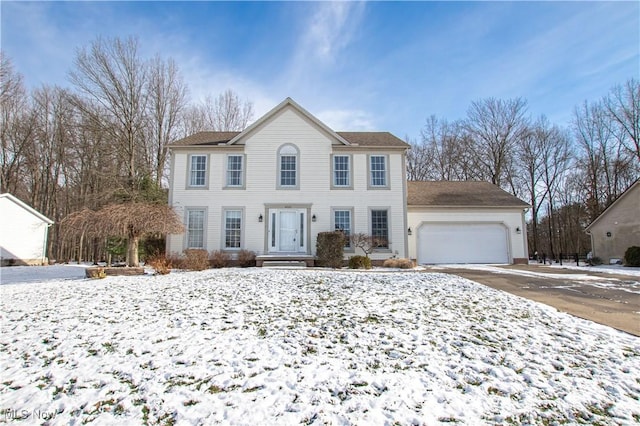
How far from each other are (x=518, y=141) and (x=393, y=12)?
22.4 meters

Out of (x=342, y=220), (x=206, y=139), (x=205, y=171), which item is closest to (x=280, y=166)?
(x=205, y=171)

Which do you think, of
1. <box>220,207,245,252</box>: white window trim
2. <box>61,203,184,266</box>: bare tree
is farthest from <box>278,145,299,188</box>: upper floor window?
<box>61,203,184,266</box>: bare tree

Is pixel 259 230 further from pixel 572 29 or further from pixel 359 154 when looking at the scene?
pixel 572 29

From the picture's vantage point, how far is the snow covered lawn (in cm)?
308

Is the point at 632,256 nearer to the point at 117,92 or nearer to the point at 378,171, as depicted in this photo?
the point at 378,171

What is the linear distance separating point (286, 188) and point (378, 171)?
181 inches

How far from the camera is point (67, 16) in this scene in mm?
10508

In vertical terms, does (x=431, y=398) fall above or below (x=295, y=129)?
below

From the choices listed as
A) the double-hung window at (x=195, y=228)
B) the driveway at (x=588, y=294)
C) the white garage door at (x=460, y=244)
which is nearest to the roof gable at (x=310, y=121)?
the double-hung window at (x=195, y=228)

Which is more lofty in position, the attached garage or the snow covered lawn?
the attached garage

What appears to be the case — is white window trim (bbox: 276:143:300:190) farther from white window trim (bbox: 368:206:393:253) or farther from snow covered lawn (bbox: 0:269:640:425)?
snow covered lawn (bbox: 0:269:640:425)

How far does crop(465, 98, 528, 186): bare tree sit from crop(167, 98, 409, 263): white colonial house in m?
15.5

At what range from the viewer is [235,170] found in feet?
53.6

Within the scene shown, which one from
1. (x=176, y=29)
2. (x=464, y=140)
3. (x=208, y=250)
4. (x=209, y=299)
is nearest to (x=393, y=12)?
(x=176, y=29)
